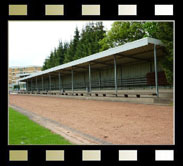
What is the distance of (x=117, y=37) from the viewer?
28.7 meters

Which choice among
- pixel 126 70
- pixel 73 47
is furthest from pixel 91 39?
pixel 126 70

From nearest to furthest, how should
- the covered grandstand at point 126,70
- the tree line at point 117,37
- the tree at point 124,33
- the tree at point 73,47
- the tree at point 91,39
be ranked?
the tree line at point 117,37 → the covered grandstand at point 126,70 → the tree at point 124,33 → the tree at point 91,39 → the tree at point 73,47

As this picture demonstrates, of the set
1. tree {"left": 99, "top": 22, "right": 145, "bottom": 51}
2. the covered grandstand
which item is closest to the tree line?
tree {"left": 99, "top": 22, "right": 145, "bottom": 51}

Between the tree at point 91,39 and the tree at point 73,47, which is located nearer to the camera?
the tree at point 91,39

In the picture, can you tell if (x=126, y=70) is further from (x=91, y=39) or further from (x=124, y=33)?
(x=91, y=39)

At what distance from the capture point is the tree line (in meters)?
10.0

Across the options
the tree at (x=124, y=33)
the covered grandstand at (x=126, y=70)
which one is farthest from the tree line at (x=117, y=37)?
the covered grandstand at (x=126, y=70)

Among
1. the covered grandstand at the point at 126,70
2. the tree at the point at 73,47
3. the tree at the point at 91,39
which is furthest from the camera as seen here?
the tree at the point at 73,47

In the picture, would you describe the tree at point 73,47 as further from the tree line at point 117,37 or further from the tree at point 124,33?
the tree at point 124,33

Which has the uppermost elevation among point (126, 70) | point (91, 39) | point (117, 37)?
point (91, 39)

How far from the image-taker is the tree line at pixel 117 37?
1005 centimetres

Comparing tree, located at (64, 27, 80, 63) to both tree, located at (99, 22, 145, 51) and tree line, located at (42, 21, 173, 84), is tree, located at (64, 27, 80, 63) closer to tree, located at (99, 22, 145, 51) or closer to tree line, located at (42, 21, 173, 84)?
tree line, located at (42, 21, 173, 84)
